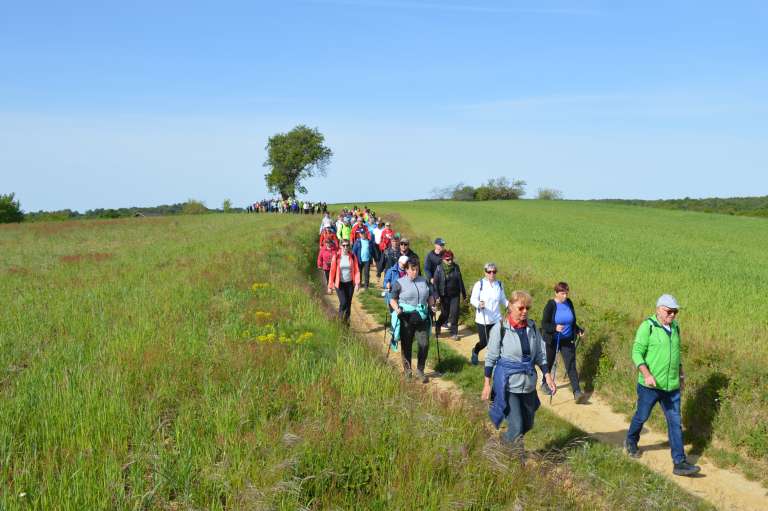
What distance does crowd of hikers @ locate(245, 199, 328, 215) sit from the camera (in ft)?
200

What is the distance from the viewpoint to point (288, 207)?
218ft

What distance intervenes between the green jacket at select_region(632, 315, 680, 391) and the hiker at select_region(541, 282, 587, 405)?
221 cm

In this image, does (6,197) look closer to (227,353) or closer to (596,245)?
(596,245)

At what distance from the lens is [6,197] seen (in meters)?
85.7

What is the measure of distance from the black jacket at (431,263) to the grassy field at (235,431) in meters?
4.06

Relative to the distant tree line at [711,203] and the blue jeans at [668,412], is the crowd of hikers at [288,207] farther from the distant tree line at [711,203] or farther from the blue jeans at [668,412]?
the distant tree line at [711,203]

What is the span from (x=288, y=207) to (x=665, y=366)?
202ft

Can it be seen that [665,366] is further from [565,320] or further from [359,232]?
[359,232]

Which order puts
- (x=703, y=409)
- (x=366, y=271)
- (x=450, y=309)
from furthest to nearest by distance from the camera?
1. (x=366, y=271)
2. (x=450, y=309)
3. (x=703, y=409)

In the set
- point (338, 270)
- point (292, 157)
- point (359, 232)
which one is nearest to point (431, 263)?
point (338, 270)

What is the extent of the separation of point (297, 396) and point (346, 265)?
663cm

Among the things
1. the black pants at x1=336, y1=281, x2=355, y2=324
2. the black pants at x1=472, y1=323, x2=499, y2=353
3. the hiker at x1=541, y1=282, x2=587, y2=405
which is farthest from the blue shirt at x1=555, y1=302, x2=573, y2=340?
the black pants at x1=336, y1=281, x2=355, y2=324

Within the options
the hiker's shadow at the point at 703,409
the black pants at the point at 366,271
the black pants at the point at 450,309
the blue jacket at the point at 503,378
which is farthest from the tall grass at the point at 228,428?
the black pants at the point at 366,271

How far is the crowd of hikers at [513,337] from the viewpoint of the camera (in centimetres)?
621
